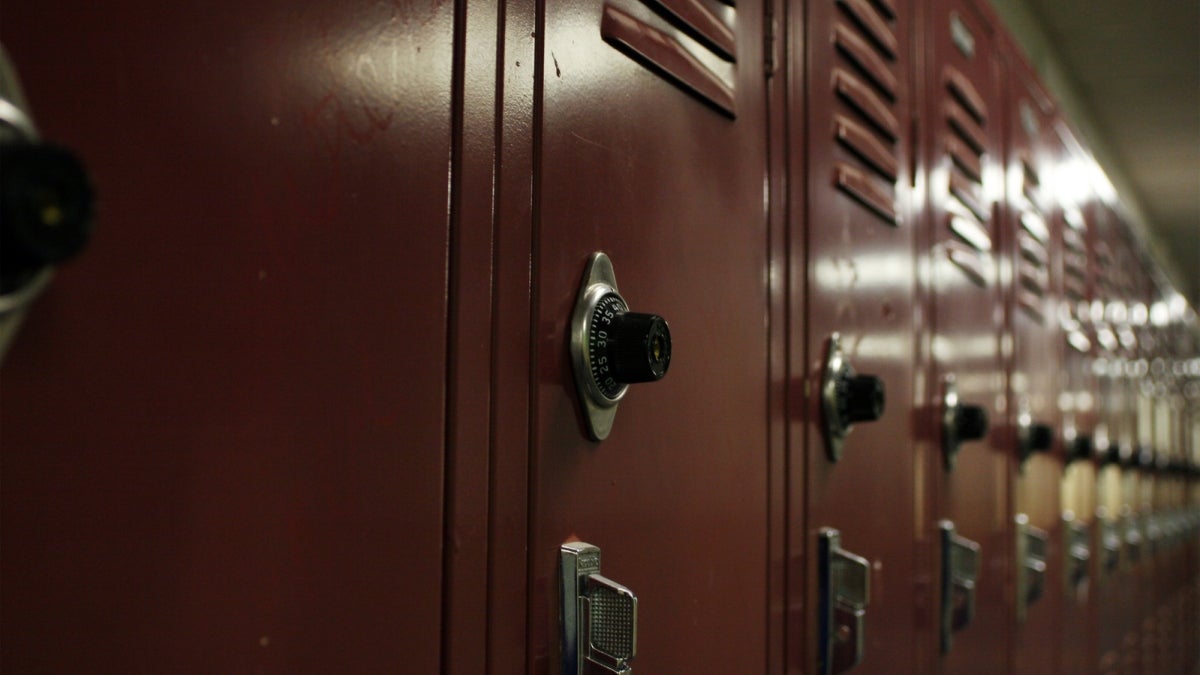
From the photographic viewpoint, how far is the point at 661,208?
3.21 ft

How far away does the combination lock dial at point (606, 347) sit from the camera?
2.62 ft

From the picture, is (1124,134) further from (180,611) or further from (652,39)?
(180,611)

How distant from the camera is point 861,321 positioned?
1.52 m

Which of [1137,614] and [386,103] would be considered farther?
[1137,614]

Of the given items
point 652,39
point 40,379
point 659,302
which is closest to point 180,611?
point 40,379

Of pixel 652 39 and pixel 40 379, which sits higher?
pixel 652 39

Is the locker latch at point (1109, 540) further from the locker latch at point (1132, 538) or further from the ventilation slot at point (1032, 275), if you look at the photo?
the ventilation slot at point (1032, 275)

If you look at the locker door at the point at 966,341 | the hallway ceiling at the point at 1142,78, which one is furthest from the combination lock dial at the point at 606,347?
the hallway ceiling at the point at 1142,78

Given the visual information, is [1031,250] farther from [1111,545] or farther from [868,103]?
[1111,545]

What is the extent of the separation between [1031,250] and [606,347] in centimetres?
221

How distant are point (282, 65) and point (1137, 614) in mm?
4769

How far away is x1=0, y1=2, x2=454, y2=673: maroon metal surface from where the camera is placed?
47 centimetres

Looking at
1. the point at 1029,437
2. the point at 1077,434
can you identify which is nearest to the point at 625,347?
the point at 1029,437

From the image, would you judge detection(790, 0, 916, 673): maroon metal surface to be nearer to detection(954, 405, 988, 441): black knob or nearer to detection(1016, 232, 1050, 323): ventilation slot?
detection(954, 405, 988, 441): black knob
